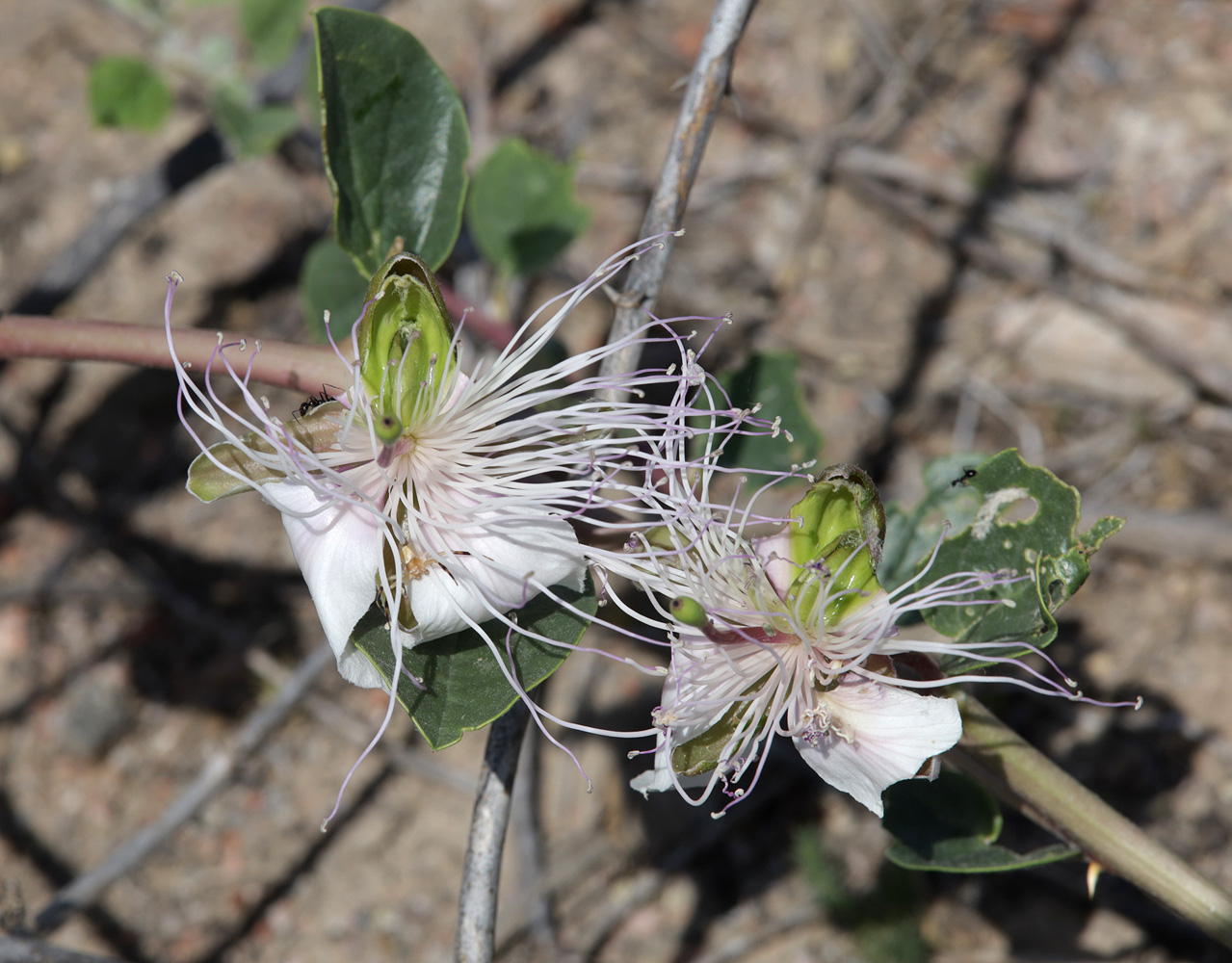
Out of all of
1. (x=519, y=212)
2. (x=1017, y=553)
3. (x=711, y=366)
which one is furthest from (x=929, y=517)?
(x=711, y=366)

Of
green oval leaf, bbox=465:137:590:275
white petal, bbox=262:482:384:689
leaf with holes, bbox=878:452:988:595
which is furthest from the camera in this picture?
green oval leaf, bbox=465:137:590:275

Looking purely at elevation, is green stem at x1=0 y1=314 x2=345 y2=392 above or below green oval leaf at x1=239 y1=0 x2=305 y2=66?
below

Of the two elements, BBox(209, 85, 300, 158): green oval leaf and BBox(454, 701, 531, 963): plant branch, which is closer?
BBox(454, 701, 531, 963): plant branch

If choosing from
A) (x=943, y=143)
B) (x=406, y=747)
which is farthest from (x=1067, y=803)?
(x=943, y=143)

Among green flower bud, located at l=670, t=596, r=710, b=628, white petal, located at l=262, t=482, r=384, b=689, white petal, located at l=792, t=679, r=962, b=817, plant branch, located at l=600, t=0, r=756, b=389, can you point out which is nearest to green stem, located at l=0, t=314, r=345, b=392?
white petal, located at l=262, t=482, r=384, b=689

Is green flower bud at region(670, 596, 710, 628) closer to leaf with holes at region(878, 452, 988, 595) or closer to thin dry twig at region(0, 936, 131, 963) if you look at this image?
leaf with holes at region(878, 452, 988, 595)

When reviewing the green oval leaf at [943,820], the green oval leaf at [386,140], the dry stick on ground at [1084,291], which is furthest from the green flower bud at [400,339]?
the dry stick on ground at [1084,291]

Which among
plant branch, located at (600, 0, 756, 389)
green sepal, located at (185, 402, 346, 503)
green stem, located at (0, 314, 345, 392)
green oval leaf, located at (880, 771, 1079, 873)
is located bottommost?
green oval leaf, located at (880, 771, 1079, 873)

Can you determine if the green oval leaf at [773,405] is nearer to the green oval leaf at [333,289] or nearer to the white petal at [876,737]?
the white petal at [876,737]
